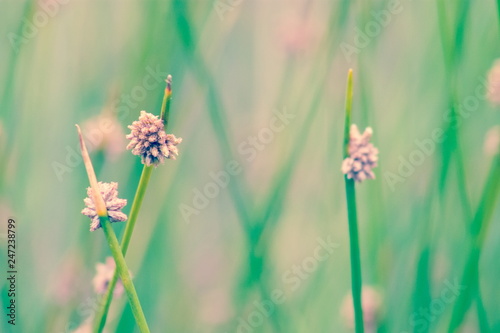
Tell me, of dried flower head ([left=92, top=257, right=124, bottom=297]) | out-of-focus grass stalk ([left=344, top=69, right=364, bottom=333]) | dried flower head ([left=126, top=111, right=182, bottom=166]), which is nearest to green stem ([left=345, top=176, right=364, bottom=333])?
out-of-focus grass stalk ([left=344, top=69, right=364, bottom=333])

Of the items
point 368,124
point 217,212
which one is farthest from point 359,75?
A: point 217,212

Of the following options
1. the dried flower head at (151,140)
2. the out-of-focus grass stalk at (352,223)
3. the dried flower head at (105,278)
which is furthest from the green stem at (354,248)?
the dried flower head at (105,278)

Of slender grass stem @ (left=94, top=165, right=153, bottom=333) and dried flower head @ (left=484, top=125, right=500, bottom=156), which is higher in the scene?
dried flower head @ (left=484, top=125, right=500, bottom=156)

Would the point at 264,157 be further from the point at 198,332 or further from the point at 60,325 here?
the point at 60,325

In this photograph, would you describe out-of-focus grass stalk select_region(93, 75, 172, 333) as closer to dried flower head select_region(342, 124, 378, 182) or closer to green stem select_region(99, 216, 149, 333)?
green stem select_region(99, 216, 149, 333)

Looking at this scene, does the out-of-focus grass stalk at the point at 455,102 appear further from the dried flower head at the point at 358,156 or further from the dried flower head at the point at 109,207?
the dried flower head at the point at 109,207

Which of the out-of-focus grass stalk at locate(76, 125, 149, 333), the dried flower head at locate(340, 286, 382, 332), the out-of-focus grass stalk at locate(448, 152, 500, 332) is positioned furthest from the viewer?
the dried flower head at locate(340, 286, 382, 332)
